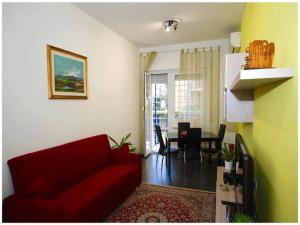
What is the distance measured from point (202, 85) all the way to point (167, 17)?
6.43 feet

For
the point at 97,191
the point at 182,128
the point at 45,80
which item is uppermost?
the point at 45,80

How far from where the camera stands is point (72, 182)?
241 cm

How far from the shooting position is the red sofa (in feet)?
5.73

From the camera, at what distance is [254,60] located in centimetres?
129

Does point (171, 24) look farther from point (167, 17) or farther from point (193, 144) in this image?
point (193, 144)

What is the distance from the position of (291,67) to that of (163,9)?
2.39 meters

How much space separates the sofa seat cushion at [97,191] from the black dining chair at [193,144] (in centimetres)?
131

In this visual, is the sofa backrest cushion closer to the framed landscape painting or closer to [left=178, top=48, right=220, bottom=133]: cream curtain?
the framed landscape painting

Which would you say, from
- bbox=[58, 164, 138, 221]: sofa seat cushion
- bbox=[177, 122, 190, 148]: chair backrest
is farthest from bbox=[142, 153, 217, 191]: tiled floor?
bbox=[58, 164, 138, 221]: sofa seat cushion

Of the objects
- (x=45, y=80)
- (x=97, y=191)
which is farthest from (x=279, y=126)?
(x=45, y=80)

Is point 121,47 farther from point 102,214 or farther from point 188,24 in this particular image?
point 102,214

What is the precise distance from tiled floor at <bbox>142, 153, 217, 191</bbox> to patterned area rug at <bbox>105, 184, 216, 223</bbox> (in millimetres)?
270

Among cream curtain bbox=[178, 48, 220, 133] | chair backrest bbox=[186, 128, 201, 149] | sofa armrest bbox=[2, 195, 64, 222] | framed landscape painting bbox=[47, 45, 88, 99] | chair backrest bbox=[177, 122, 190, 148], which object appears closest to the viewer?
sofa armrest bbox=[2, 195, 64, 222]

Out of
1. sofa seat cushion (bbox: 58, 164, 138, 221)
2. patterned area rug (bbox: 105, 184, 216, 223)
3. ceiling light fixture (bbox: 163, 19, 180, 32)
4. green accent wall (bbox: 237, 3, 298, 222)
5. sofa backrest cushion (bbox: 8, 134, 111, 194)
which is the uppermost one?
ceiling light fixture (bbox: 163, 19, 180, 32)
